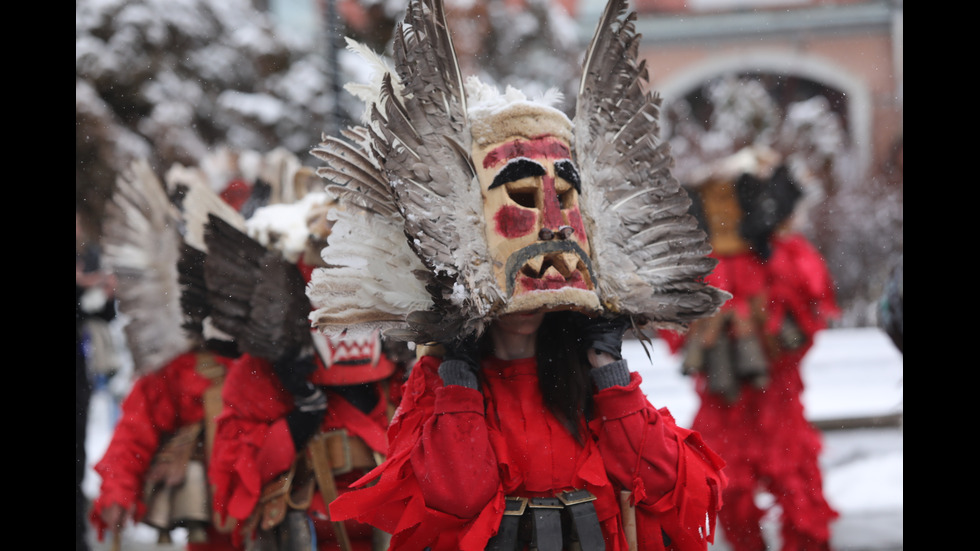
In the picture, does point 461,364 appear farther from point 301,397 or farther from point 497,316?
point 301,397

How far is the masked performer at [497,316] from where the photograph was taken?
2.22 meters

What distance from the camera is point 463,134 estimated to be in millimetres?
2393

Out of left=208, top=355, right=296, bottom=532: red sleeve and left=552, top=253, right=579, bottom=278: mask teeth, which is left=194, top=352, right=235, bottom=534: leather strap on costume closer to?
left=208, top=355, right=296, bottom=532: red sleeve

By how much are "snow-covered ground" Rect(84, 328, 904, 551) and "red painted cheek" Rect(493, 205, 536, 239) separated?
3.73m

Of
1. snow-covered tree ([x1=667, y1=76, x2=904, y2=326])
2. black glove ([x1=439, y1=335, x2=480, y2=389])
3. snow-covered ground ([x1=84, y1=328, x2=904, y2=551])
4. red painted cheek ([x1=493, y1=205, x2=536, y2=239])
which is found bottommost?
snow-covered ground ([x1=84, y1=328, x2=904, y2=551])

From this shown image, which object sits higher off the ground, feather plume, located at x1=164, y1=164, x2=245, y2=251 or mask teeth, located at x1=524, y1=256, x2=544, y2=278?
feather plume, located at x1=164, y1=164, x2=245, y2=251

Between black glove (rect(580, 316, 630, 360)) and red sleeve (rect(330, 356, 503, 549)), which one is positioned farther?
black glove (rect(580, 316, 630, 360))

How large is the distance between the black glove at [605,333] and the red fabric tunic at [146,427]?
7.62ft

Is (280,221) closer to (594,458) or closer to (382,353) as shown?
(382,353)

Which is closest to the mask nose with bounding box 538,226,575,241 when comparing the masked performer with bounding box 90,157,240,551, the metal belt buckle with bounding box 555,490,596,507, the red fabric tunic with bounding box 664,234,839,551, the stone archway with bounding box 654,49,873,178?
the metal belt buckle with bounding box 555,490,596,507

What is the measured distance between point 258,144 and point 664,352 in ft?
20.8

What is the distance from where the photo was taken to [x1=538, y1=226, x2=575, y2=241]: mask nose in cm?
227

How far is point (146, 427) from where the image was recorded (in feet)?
13.4

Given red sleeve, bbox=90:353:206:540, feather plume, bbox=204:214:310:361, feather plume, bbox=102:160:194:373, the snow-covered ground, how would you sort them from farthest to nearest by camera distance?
the snow-covered ground, feather plume, bbox=102:160:194:373, red sleeve, bbox=90:353:206:540, feather plume, bbox=204:214:310:361
